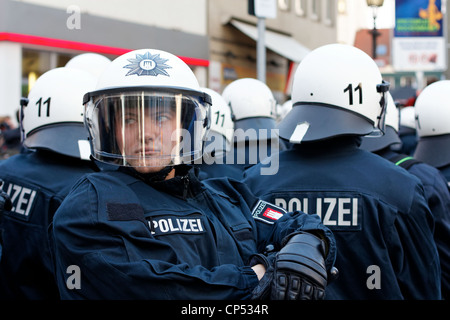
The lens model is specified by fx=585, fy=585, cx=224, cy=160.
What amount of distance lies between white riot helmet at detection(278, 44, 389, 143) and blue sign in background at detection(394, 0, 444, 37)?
10.2 metres

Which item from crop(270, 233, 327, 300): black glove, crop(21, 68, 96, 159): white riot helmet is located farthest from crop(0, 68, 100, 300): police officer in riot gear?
crop(270, 233, 327, 300): black glove

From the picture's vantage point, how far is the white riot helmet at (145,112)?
2020mm

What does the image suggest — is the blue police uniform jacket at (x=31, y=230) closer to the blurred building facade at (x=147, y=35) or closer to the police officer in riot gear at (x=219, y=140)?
the police officer in riot gear at (x=219, y=140)

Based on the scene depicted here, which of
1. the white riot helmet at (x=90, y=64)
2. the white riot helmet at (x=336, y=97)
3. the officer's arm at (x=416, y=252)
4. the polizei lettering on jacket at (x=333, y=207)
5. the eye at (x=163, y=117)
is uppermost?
the white riot helmet at (x=90, y=64)

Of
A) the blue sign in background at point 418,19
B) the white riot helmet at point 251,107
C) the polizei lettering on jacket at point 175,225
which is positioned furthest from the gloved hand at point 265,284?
the blue sign in background at point 418,19

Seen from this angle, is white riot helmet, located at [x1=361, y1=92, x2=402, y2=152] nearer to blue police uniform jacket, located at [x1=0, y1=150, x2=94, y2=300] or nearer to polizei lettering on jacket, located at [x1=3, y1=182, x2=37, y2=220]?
blue police uniform jacket, located at [x1=0, y1=150, x2=94, y2=300]

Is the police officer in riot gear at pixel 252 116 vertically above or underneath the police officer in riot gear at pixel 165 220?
above

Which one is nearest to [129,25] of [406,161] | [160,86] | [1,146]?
[1,146]

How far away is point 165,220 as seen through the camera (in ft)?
6.20

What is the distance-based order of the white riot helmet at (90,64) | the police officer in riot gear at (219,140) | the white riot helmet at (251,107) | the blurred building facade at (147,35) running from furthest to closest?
1. the blurred building facade at (147,35)
2. the white riot helmet at (251,107)
3. the white riot helmet at (90,64)
4. the police officer in riot gear at (219,140)

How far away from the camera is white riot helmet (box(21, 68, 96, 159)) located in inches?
120

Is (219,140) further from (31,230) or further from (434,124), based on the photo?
(31,230)

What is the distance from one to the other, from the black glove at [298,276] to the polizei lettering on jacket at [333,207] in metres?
0.77
